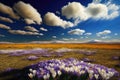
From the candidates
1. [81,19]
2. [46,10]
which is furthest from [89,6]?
[46,10]

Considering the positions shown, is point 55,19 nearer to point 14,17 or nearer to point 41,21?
point 41,21

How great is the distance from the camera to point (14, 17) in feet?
31.5

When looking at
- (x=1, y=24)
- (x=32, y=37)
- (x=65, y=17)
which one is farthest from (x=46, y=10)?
(x=1, y=24)

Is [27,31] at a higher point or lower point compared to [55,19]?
lower

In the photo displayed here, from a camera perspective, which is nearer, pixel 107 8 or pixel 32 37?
pixel 107 8

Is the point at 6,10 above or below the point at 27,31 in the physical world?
above

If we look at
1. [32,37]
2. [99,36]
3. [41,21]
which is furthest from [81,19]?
[32,37]

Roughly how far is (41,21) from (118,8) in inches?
178

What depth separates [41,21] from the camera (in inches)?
383

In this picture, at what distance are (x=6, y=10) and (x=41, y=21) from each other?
2.06 m

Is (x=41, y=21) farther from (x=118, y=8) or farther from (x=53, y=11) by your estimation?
(x=118, y=8)

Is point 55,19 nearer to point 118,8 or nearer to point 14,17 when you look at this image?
point 14,17

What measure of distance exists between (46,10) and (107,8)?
3.41m

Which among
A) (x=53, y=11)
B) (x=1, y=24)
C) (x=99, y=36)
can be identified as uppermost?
(x=53, y=11)
